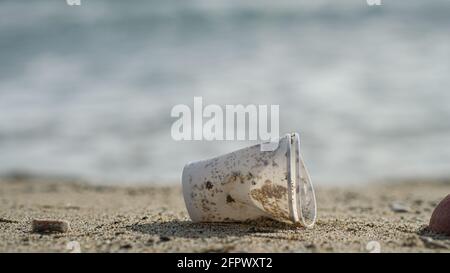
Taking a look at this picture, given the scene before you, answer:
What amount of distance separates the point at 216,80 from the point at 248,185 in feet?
27.8

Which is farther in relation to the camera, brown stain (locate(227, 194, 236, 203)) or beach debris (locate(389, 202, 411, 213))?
beach debris (locate(389, 202, 411, 213))

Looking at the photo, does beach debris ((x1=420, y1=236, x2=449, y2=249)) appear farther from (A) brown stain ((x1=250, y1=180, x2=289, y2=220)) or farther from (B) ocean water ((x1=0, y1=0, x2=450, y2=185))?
(B) ocean water ((x1=0, y1=0, x2=450, y2=185))

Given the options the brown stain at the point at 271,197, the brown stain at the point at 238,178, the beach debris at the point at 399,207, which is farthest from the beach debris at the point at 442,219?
the beach debris at the point at 399,207

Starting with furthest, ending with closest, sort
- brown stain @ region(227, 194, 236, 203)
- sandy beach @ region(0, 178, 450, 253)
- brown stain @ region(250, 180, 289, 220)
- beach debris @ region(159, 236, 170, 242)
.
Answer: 1. brown stain @ region(227, 194, 236, 203)
2. brown stain @ region(250, 180, 289, 220)
3. beach debris @ region(159, 236, 170, 242)
4. sandy beach @ region(0, 178, 450, 253)

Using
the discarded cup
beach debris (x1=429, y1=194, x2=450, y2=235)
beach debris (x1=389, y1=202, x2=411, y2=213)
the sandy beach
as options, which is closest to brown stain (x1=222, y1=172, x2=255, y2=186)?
the discarded cup

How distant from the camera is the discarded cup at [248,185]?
355cm

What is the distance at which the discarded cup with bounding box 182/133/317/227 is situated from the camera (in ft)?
11.6

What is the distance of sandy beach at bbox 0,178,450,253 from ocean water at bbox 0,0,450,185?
1890 mm

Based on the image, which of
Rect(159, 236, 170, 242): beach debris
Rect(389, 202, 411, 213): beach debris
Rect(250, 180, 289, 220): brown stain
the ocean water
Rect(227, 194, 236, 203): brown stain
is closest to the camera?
Rect(159, 236, 170, 242): beach debris

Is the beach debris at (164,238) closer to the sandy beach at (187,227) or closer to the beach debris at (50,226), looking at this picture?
the sandy beach at (187,227)

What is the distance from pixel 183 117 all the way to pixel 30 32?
740cm

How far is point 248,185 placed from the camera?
11.8 feet
